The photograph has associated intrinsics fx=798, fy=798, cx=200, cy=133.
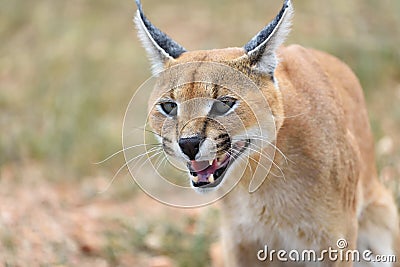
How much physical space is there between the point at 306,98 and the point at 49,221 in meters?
2.46

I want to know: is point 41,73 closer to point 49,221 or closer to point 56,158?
point 56,158

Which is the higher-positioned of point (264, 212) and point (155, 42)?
point (155, 42)

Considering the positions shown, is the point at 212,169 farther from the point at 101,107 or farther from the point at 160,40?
the point at 101,107

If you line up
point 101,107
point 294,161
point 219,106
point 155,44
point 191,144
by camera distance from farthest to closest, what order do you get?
1. point 101,107
2. point 294,161
3. point 155,44
4. point 219,106
5. point 191,144

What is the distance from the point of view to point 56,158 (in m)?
7.16

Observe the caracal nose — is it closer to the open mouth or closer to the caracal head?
the caracal head

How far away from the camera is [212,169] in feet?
12.3

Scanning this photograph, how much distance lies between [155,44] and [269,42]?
607 mm

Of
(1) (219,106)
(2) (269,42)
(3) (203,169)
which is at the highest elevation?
(2) (269,42)

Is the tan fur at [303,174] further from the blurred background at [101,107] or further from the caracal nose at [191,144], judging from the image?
the blurred background at [101,107]

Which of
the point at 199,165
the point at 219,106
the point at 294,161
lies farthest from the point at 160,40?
the point at 294,161

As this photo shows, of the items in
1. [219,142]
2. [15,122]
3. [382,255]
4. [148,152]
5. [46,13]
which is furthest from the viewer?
[46,13]

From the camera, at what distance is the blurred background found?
219 inches

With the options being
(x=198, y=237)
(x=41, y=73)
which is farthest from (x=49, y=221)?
(x=41, y=73)
